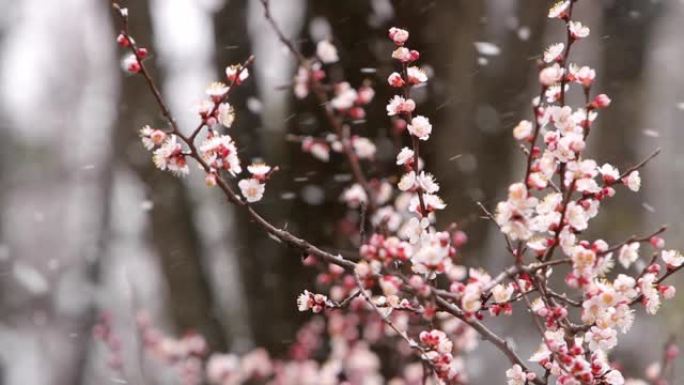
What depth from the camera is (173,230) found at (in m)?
5.02

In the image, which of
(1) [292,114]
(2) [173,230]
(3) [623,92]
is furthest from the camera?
(3) [623,92]

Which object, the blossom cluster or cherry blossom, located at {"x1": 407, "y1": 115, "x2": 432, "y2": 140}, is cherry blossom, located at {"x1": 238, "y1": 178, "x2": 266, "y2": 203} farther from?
cherry blossom, located at {"x1": 407, "y1": 115, "x2": 432, "y2": 140}

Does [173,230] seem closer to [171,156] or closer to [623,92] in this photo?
[171,156]

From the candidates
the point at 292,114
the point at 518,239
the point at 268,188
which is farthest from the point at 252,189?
the point at 268,188

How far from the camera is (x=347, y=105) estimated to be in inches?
66.9

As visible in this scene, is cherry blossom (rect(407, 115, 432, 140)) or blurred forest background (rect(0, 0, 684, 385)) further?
blurred forest background (rect(0, 0, 684, 385))

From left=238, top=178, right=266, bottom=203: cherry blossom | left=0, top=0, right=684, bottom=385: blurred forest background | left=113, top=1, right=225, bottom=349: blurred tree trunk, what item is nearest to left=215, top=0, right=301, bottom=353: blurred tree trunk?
left=0, top=0, right=684, bottom=385: blurred forest background

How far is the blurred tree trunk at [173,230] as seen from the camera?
491 cm

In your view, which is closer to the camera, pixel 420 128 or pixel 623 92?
pixel 420 128

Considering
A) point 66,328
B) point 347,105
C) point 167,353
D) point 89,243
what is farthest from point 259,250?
point 66,328

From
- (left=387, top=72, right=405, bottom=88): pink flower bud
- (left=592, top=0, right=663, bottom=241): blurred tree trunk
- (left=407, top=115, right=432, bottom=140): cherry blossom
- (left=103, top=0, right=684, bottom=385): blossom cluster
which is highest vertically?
(left=592, top=0, right=663, bottom=241): blurred tree trunk

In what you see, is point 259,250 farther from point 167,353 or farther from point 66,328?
point 66,328

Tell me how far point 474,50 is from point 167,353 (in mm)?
2409

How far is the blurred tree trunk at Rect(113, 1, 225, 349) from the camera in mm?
4906
